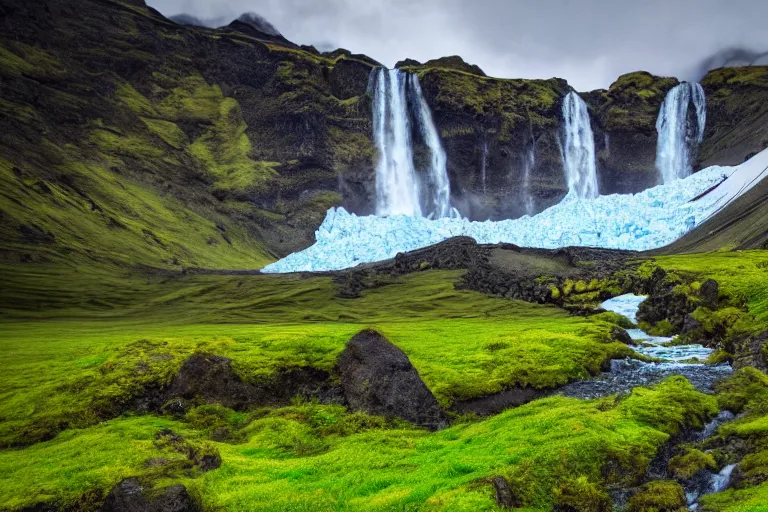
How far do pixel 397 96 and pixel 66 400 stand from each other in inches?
5872

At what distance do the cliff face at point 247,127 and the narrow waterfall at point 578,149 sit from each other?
2.90 m

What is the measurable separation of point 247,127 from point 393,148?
42.4 m

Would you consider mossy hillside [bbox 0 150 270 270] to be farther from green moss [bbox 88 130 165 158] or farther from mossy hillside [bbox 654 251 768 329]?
mossy hillside [bbox 654 251 768 329]

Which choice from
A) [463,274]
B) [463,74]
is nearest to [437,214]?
[463,74]

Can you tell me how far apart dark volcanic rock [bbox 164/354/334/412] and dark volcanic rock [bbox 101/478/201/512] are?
9.92 m

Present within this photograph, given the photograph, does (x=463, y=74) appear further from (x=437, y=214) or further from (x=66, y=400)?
(x=66, y=400)

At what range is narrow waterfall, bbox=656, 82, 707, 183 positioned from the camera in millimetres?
170000

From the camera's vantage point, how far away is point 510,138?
16612cm

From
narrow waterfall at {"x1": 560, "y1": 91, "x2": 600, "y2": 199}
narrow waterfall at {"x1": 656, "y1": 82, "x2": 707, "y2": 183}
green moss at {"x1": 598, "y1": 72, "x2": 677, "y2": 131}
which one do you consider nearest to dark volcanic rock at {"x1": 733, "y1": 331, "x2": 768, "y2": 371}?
narrow waterfall at {"x1": 560, "y1": 91, "x2": 600, "y2": 199}

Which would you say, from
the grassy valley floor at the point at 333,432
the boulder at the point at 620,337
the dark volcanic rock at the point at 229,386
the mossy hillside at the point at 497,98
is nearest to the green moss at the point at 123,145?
the mossy hillside at the point at 497,98

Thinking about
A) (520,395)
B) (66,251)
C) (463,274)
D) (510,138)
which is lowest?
(520,395)

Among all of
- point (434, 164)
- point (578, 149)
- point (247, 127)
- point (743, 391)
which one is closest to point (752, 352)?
point (743, 391)

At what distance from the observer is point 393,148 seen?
6284 inches

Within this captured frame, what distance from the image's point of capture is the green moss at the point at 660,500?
14.1 meters
